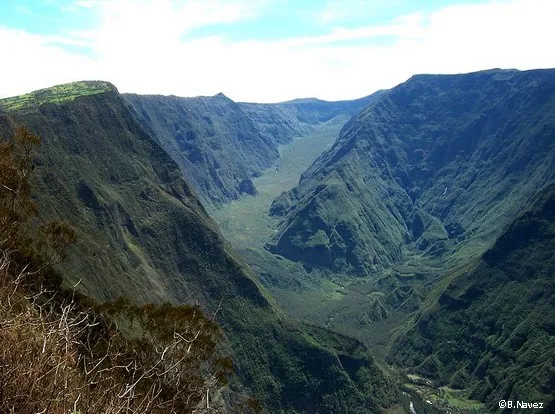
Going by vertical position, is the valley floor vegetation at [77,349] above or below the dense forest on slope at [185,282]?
above

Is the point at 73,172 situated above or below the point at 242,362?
above

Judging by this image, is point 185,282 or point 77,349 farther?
point 185,282

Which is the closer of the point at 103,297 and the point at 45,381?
the point at 45,381

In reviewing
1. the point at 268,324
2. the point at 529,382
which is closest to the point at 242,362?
the point at 268,324

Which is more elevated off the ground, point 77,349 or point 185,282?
point 77,349

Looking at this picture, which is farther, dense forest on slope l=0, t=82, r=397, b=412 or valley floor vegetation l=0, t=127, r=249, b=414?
dense forest on slope l=0, t=82, r=397, b=412

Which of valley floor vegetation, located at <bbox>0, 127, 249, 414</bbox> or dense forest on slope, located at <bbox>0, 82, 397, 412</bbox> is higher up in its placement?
valley floor vegetation, located at <bbox>0, 127, 249, 414</bbox>

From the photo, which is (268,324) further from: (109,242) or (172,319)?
(172,319)

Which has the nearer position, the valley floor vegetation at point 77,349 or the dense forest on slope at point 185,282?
the valley floor vegetation at point 77,349
